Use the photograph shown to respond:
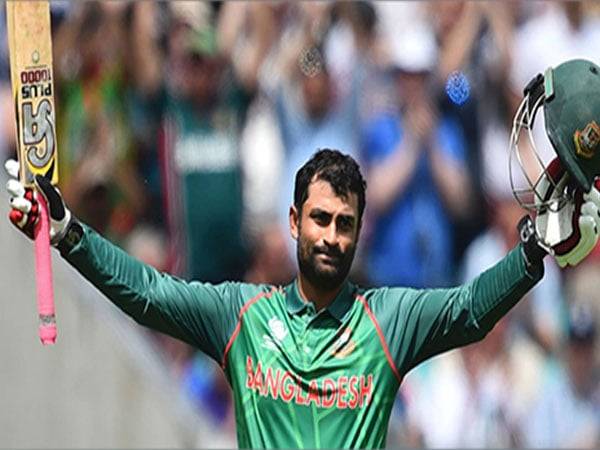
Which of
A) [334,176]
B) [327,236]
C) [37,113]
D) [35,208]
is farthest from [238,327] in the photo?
[37,113]

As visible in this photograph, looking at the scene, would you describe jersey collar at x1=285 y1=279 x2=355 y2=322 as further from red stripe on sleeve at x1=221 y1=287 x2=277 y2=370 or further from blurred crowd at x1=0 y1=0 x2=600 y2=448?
blurred crowd at x1=0 y1=0 x2=600 y2=448

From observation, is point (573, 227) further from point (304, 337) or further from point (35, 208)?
point (35, 208)

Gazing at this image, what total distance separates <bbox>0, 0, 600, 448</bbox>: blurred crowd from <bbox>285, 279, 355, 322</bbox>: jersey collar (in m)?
3.59

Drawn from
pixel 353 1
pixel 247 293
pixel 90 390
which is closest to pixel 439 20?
pixel 353 1

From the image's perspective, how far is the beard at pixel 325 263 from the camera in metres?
5.55

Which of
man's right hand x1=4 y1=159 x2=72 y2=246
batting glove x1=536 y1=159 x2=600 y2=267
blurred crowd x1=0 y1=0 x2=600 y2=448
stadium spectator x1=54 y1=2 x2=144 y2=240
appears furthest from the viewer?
stadium spectator x1=54 y1=2 x2=144 y2=240

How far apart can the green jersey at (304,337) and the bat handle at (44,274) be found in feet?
0.28

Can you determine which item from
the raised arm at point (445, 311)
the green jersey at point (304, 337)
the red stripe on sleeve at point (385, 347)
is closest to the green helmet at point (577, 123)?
the raised arm at point (445, 311)

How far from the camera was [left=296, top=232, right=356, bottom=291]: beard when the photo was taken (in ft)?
18.2

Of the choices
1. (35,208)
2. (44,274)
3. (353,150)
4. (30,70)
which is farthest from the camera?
(353,150)

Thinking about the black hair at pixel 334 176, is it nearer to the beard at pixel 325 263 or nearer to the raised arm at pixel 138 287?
the beard at pixel 325 263

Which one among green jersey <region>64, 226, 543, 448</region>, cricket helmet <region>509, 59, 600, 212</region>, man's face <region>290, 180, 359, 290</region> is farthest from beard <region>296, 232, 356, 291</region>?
cricket helmet <region>509, 59, 600, 212</region>

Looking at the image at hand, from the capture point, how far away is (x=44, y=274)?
5.62 meters

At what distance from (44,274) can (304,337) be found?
2.59 ft
